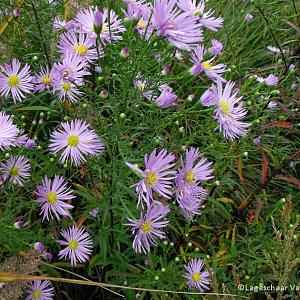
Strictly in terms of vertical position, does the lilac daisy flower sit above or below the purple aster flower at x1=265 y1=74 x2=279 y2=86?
below

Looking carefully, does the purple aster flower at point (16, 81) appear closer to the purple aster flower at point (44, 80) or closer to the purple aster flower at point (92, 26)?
the purple aster flower at point (44, 80)

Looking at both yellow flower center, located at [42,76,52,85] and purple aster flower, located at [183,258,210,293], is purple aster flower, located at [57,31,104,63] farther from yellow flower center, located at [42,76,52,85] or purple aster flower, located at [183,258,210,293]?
purple aster flower, located at [183,258,210,293]

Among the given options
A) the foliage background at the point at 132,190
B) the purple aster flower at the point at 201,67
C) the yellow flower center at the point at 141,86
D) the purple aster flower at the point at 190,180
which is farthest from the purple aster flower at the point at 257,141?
the yellow flower center at the point at 141,86

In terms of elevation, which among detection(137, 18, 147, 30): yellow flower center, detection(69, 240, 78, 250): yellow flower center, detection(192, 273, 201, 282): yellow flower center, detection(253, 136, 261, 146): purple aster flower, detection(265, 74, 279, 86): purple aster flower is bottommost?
detection(192, 273, 201, 282): yellow flower center

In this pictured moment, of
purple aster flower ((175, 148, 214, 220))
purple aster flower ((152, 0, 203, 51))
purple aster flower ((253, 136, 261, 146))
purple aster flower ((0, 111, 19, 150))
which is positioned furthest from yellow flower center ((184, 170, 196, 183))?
purple aster flower ((253, 136, 261, 146))

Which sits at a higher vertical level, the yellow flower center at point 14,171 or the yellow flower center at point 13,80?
the yellow flower center at point 13,80

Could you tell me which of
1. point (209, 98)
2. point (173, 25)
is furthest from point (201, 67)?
point (173, 25)

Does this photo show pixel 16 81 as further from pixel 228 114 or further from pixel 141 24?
pixel 228 114

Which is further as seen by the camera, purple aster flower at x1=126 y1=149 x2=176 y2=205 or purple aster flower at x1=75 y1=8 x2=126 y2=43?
purple aster flower at x1=75 y1=8 x2=126 y2=43

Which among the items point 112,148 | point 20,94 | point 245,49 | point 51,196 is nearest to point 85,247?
point 51,196
